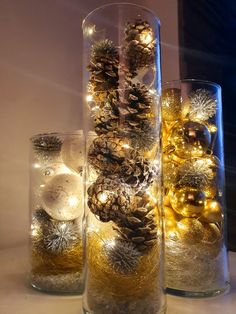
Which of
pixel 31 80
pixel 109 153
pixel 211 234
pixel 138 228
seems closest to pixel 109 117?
pixel 109 153

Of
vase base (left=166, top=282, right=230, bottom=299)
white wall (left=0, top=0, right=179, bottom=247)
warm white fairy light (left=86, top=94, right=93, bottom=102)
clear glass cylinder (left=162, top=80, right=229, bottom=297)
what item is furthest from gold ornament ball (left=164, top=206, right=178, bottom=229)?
white wall (left=0, top=0, right=179, bottom=247)

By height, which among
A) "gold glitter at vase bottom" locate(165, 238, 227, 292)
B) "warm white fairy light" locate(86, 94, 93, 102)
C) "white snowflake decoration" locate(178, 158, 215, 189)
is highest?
"warm white fairy light" locate(86, 94, 93, 102)

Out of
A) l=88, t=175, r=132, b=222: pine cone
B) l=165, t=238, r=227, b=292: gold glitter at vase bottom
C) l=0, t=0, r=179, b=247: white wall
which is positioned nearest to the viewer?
l=88, t=175, r=132, b=222: pine cone

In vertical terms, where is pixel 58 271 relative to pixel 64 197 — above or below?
below

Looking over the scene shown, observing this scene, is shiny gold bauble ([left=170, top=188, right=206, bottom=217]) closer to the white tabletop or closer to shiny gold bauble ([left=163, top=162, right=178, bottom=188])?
shiny gold bauble ([left=163, top=162, right=178, bottom=188])

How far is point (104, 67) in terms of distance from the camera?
0.48 meters

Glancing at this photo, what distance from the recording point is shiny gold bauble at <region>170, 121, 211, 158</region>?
547 mm

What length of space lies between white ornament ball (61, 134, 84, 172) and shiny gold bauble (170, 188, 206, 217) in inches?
7.2

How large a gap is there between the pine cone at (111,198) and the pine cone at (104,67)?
0.14 metres

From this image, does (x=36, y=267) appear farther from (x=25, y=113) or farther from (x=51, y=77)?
(x=51, y=77)

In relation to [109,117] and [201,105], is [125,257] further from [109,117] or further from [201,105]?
[201,105]

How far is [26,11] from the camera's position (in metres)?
0.89

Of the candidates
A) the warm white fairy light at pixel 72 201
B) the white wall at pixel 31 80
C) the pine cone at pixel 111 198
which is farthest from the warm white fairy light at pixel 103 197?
the white wall at pixel 31 80

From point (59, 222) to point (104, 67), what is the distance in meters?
0.27
